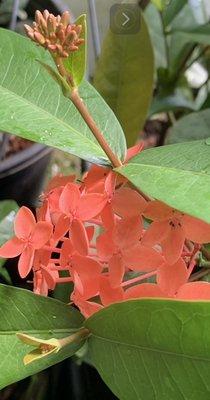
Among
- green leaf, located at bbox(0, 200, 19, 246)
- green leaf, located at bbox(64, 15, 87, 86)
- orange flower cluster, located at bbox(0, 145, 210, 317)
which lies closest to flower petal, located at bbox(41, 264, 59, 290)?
orange flower cluster, located at bbox(0, 145, 210, 317)

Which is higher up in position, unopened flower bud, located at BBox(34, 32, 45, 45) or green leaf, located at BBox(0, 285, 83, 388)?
unopened flower bud, located at BBox(34, 32, 45, 45)

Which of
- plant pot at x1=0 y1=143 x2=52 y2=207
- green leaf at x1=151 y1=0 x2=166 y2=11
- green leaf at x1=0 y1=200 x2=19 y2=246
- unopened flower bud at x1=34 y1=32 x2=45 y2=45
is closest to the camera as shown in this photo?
unopened flower bud at x1=34 y1=32 x2=45 y2=45

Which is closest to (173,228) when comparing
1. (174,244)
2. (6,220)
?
(174,244)

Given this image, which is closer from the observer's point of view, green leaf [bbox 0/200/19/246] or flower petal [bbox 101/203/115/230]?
flower petal [bbox 101/203/115/230]

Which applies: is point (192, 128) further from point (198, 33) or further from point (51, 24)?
point (51, 24)

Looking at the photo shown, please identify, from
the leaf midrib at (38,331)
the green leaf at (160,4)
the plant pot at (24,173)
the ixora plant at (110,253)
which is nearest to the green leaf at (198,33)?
the green leaf at (160,4)

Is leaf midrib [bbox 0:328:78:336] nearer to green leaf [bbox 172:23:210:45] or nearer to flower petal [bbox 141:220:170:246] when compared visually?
flower petal [bbox 141:220:170:246]
